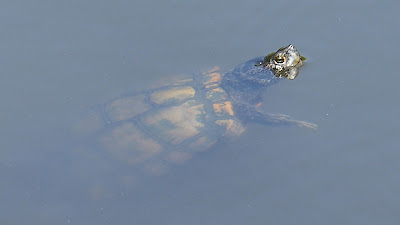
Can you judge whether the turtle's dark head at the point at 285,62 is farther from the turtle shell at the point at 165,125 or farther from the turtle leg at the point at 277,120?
the turtle shell at the point at 165,125

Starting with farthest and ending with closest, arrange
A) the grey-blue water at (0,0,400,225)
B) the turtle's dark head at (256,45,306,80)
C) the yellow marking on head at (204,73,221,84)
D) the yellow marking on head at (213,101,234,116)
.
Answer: the yellow marking on head at (204,73,221,84), the turtle's dark head at (256,45,306,80), the yellow marking on head at (213,101,234,116), the grey-blue water at (0,0,400,225)

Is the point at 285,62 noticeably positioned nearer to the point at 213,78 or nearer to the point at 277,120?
the point at 277,120

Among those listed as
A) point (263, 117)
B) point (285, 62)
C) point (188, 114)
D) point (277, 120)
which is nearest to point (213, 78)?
point (188, 114)

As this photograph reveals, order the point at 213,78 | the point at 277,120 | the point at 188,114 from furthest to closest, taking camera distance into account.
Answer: the point at 213,78 → the point at 277,120 → the point at 188,114

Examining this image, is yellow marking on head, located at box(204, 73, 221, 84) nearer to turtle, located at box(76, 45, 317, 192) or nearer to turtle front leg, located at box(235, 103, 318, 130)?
turtle, located at box(76, 45, 317, 192)

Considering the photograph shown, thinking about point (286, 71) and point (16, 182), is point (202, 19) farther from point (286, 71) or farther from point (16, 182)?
point (16, 182)

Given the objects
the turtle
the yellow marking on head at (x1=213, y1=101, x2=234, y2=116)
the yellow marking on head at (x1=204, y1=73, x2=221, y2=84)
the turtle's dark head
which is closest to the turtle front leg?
the turtle

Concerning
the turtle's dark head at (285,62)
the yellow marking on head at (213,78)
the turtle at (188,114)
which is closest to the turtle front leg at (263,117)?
the turtle at (188,114)
